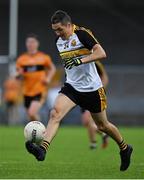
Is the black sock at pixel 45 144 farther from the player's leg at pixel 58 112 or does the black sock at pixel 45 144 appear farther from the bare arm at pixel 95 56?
the bare arm at pixel 95 56

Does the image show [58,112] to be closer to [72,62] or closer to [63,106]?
[63,106]

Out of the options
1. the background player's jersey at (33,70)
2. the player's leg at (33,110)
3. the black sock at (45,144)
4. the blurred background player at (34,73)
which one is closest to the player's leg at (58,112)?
the black sock at (45,144)

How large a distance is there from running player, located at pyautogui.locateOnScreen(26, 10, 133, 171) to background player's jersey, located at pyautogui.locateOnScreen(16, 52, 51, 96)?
7.16 m

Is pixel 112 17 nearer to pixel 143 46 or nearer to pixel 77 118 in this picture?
pixel 143 46

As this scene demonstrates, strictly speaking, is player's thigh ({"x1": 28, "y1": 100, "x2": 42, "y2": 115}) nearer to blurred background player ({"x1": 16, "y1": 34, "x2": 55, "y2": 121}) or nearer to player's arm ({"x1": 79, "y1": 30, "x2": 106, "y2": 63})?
blurred background player ({"x1": 16, "y1": 34, "x2": 55, "y2": 121})

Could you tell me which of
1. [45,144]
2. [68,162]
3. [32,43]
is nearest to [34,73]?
[32,43]

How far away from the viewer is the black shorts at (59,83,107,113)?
11.3m

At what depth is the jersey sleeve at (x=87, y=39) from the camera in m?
11.0

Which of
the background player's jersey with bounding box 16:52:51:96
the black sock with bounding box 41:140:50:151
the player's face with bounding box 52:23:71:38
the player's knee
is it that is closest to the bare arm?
the player's face with bounding box 52:23:71:38

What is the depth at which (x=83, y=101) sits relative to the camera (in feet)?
37.2

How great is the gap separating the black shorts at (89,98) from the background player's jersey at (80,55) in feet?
0.20

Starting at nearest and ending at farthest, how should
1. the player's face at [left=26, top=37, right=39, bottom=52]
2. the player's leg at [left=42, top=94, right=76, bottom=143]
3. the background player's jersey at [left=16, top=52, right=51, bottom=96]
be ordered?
1. the player's leg at [left=42, top=94, right=76, bottom=143]
2. the player's face at [left=26, top=37, right=39, bottom=52]
3. the background player's jersey at [left=16, top=52, right=51, bottom=96]

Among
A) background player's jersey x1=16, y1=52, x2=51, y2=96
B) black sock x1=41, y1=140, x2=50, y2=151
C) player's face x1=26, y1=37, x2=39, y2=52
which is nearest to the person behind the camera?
black sock x1=41, y1=140, x2=50, y2=151

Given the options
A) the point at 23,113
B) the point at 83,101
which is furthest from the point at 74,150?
the point at 23,113
